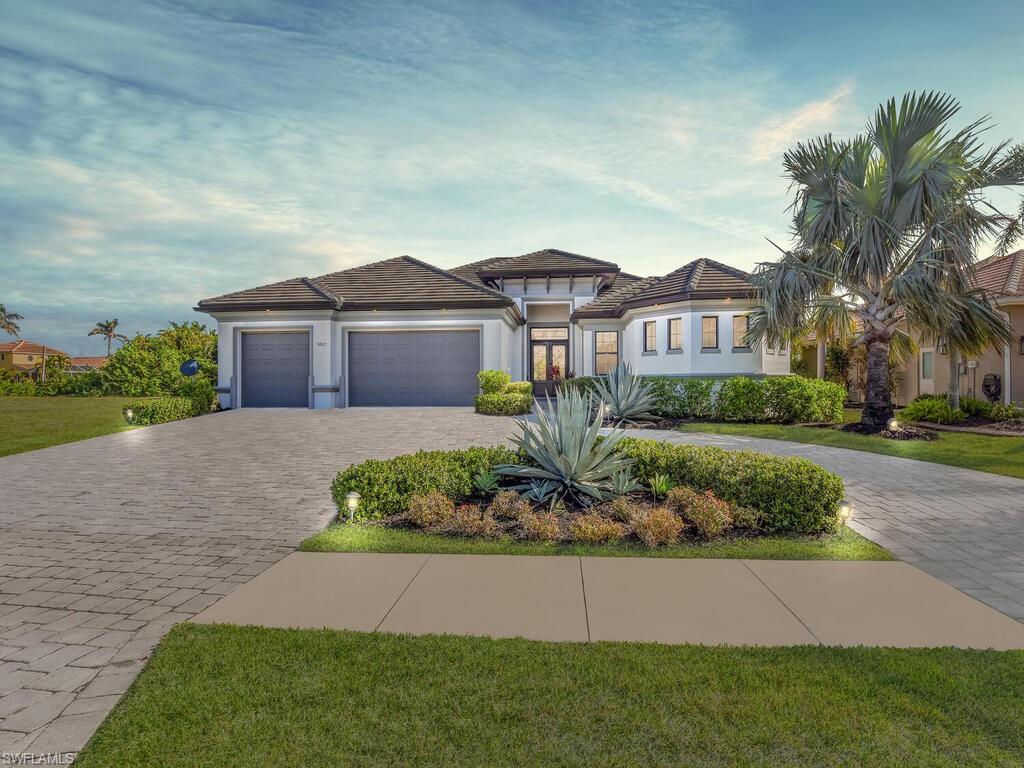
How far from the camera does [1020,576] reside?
446 cm

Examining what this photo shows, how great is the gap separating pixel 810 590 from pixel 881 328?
12.2m

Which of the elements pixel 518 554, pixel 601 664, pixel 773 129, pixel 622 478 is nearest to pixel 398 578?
pixel 518 554

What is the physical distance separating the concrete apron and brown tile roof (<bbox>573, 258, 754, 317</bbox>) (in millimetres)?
15040

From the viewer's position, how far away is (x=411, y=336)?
21.4 metres

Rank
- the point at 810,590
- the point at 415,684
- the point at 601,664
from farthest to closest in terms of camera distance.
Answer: the point at 810,590
the point at 601,664
the point at 415,684

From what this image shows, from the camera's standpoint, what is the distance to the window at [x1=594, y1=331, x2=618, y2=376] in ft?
79.5

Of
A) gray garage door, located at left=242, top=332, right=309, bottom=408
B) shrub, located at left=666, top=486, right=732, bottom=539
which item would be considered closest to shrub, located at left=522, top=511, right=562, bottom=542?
shrub, located at left=666, top=486, right=732, bottom=539

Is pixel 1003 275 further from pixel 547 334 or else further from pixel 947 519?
pixel 947 519

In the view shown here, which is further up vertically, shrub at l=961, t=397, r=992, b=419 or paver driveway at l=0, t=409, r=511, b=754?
shrub at l=961, t=397, r=992, b=419

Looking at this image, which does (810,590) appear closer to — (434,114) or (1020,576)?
(1020,576)

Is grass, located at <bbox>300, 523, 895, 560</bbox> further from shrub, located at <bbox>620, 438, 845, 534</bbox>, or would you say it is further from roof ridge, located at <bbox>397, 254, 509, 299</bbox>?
roof ridge, located at <bbox>397, 254, 509, 299</bbox>

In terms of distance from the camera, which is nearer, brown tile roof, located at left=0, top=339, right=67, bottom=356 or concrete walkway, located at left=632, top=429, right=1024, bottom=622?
concrete walkway, located at left=632, top=429, right=1024, bottom=622

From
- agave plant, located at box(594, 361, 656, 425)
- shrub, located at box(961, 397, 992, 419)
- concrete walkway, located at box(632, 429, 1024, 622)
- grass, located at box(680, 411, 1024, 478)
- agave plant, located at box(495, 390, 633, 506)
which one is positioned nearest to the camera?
concrete walkway, located at box(632, 429, 1024, 622)

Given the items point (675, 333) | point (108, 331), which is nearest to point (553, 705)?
point (675, 333)
